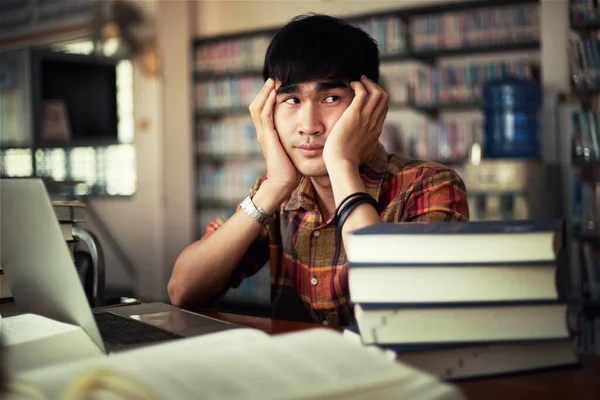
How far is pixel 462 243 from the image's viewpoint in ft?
2.41

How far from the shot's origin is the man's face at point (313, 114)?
4.78ft

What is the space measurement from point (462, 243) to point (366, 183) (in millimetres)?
799

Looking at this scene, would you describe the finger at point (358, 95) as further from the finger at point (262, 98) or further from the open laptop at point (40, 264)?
the open laptop at point (40, 264)

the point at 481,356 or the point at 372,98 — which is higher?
the point at 372,98

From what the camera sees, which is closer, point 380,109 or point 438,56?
point 380,109

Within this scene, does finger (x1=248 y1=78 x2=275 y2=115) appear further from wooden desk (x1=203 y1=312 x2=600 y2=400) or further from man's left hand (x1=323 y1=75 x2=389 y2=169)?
wooden desk (x1=203 y1=312 x2=600 y2=400)

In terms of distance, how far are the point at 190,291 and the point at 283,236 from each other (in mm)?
267

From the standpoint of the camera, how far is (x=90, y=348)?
0.74 m

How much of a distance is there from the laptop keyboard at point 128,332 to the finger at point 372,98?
0.65 meters

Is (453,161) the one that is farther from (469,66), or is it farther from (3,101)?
(3,101)

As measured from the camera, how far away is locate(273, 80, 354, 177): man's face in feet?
4.78

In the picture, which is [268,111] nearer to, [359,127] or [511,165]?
[359,127]

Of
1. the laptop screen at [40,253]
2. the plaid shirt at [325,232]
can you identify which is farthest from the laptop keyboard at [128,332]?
the plaid shirt at [325,232]

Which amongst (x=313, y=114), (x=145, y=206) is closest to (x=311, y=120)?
(x=313, y=114)
